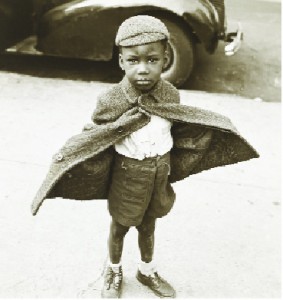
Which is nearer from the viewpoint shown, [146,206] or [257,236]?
[146,206]

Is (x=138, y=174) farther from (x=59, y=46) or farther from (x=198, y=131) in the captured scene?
(x=59, y=46)

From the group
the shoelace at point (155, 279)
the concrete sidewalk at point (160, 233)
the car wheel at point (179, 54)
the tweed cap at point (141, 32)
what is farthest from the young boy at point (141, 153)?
the car wheel at point (179, 54)

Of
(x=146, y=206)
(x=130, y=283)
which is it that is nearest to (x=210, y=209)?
(x=130, y=283)

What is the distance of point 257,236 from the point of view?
334cm

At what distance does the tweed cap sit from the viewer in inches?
78.8

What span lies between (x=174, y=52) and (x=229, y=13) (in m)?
4.14

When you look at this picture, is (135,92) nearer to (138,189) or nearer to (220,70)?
(138,189)

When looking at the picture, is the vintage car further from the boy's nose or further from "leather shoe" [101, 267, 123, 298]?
the boy's nose

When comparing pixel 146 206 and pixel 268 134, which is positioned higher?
pixel 146 206

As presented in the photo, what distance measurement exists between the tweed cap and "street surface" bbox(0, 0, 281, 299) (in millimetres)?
1511

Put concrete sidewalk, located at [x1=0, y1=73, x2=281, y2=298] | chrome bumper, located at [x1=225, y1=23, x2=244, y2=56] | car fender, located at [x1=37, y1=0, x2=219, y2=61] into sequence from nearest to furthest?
concrete sidewalk, located at [x1=0, y1=73, x2=281, y2=298]
car fender, located at [x1=37, y1=0, x2=219, y2=61]
chrome bumper, located at [x1=225, y1=23, x2=244, y2=56]

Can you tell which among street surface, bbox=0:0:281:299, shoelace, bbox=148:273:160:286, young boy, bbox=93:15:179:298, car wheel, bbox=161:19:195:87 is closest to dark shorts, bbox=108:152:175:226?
young boy, bbox=93:15:179:298

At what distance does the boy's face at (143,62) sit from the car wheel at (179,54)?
3697mm

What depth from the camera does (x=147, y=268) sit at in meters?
2.80
